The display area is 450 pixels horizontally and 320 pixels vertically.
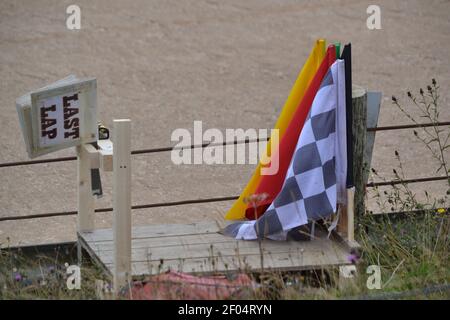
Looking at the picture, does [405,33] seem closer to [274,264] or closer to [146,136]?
[146,136]

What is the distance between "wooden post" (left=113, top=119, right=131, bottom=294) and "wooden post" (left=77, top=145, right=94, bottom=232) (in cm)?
93

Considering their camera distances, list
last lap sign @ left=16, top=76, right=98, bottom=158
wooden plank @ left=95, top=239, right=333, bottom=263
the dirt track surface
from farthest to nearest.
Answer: the dirt track surface < last lap sign @ left=16, top=76, right=98, bottom=158 < wooden plank @ left=95, top=239, right=333, bottom=263

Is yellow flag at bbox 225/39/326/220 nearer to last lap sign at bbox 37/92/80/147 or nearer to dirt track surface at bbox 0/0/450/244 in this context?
last lap sign at bbox 37/92/80/147

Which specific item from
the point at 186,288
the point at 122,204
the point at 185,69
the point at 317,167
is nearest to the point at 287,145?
the point at 317,167

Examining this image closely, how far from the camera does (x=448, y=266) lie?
19.5 ft

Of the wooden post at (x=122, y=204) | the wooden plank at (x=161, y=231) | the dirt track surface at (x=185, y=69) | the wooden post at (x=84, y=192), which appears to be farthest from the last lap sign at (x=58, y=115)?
the dirt track surface at (x=185, y=69)

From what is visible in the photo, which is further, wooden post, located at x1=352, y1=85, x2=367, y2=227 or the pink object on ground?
wooden post, located at x1=352, y1=85, x2=367, y2=227

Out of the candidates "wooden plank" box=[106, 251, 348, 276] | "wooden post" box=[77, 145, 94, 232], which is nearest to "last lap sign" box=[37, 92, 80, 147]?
"wooden post" box=[77, 145, 94, 232]

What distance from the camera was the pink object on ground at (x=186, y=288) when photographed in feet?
17.2

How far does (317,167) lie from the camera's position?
636 centimetres

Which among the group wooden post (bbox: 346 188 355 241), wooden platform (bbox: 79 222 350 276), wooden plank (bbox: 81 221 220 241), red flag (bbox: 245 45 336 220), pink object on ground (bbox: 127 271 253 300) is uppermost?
red flag (bbox: 245 45 336 220)

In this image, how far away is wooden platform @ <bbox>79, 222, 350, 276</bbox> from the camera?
6.01 m

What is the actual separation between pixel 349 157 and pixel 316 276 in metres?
0.83
